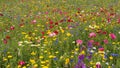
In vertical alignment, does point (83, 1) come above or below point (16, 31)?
below

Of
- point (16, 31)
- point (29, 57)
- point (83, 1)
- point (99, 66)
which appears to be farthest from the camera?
point (83, 1)

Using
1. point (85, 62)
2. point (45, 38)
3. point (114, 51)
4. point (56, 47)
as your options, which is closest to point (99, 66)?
point (85, 62)

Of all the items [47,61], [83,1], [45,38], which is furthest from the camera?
[83,1]

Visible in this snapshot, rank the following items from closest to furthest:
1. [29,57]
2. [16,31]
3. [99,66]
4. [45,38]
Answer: [99,66]
[29,57]
[45,38]
[16,31]

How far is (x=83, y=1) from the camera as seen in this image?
14750mm

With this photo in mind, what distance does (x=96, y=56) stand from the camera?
15.4 feet

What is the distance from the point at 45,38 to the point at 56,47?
587mm

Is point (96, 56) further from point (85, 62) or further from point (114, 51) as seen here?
point (114, 51)

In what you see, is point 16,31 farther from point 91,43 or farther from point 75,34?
point 91,43

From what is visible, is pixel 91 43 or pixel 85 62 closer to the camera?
pixel 85 62

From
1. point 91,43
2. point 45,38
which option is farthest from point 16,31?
point 91,43

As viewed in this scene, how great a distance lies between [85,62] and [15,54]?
136 centimetres

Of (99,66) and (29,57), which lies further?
(29,57)

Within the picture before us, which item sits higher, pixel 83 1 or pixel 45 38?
pixel 45 38
